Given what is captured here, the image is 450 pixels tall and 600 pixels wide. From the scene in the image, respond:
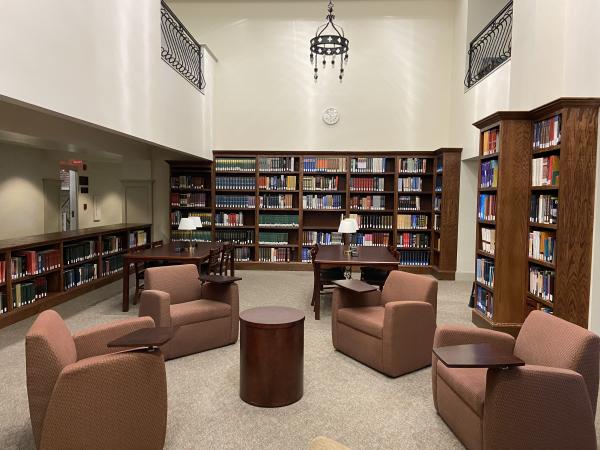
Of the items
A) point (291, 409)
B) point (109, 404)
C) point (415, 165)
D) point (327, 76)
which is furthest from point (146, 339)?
point (327, 76)

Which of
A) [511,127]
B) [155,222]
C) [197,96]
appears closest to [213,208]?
[155,222]

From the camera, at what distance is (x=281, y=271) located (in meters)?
9.07

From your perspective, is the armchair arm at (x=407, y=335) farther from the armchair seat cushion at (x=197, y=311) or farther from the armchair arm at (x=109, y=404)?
the armchair arm at (x=109, y=404)

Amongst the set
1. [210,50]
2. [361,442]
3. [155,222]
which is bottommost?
[361,442]

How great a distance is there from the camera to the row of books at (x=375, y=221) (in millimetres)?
9062

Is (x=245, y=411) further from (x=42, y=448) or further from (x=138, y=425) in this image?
(x=42, y=448)

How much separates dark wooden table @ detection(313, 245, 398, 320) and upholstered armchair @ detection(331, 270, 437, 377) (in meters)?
0.95

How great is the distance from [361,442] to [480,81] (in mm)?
6352

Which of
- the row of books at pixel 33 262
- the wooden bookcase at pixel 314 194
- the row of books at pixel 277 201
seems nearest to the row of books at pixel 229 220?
the wooden bookcase at pixel 314 194

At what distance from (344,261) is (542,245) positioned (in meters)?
2.17

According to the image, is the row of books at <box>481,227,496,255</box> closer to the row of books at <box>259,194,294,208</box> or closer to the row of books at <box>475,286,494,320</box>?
the row of books at <box>475,286,494,320</box>

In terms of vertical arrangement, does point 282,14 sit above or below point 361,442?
above

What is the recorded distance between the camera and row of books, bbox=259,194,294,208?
364 inches

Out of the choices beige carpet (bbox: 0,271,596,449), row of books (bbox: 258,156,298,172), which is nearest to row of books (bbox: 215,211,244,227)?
row of books (bbox: 258,156,298,172)
